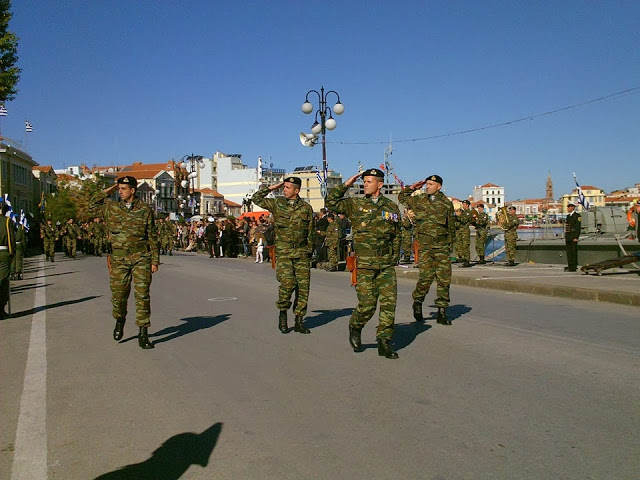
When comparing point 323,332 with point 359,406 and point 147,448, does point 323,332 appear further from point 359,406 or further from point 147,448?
point 147,448

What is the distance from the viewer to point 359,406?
5.14 metres

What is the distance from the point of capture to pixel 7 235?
10.8 metres

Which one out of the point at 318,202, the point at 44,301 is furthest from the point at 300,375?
the point at 318,202

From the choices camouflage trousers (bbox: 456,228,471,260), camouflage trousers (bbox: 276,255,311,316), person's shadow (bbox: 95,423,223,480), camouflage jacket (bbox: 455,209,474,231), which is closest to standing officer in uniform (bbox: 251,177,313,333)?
camouflage trousers (bbox: 276,255,311,316)

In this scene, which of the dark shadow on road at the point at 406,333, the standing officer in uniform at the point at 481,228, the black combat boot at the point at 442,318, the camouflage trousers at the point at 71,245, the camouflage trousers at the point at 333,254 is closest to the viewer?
the dark shadow on road at the point at 406,333

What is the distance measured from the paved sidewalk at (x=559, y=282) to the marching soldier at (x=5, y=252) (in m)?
10.5

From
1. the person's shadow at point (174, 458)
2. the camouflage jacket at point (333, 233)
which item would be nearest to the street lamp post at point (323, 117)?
the camouflage jacket at point (333, 233)

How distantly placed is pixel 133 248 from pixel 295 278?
2.27m

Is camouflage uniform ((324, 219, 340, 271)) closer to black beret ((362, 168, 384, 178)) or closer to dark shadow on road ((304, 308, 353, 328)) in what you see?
dark shadow on road ((304, 308, 353, 328))

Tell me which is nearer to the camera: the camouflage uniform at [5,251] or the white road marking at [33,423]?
the white road marking at [33,423]

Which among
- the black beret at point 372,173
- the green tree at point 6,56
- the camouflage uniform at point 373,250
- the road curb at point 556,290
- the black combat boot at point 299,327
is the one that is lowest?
the road curb at point 556,290

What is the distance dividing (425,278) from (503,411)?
461cm

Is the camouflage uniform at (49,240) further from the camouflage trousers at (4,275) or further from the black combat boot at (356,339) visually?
the black combat boot at (356,339)

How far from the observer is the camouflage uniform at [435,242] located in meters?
9.39
